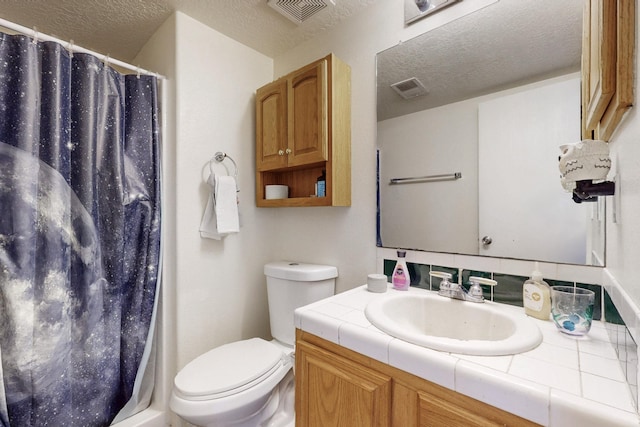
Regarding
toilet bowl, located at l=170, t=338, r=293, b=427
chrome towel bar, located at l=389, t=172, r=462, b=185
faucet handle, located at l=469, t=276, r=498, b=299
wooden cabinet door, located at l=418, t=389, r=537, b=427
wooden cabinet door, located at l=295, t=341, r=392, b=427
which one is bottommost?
toilet bowl, located at l=170, t=338, r=293, b=427

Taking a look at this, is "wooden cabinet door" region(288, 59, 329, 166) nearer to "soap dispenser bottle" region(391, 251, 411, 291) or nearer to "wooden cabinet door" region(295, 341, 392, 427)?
"soap dispenser bottle" region(391, 251, 411, 291)

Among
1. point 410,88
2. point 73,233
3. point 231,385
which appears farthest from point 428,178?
point 73,233

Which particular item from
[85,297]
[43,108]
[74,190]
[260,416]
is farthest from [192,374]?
[43,108]

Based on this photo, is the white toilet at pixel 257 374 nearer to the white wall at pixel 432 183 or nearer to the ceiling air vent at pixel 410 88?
the white wall at pixel 432 183

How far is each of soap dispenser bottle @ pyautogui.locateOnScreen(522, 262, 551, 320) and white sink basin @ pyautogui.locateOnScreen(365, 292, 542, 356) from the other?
4cm

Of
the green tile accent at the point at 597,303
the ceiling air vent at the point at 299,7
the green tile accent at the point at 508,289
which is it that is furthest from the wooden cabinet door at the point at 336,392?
the ceiling air vent at the point at 299,7

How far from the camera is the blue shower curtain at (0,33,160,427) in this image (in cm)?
109

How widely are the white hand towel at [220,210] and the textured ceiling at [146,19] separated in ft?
2.77

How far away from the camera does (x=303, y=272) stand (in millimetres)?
1469

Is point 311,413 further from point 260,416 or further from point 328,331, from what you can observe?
point 260,416

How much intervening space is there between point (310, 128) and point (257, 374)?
1.17 metres

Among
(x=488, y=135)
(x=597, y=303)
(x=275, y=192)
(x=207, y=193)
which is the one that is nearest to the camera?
(x=597, y=303)

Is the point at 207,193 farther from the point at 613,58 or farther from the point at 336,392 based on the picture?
the point at 613,58

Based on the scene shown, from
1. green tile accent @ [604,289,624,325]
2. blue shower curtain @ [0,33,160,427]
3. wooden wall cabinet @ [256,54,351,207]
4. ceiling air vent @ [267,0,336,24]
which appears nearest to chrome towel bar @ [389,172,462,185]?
wooden wall cabinet @ [256,54,351,207]
